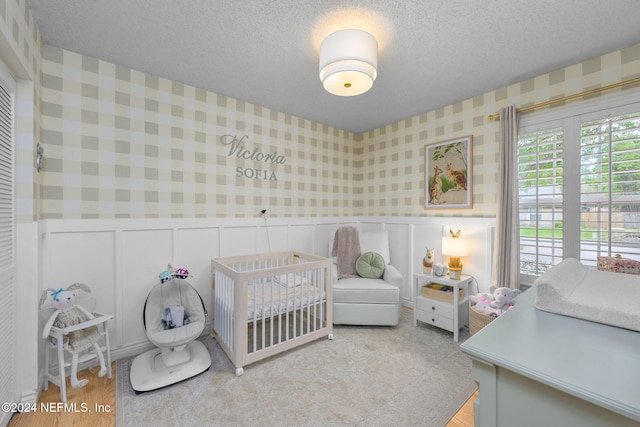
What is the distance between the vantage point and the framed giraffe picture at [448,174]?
9.61ft

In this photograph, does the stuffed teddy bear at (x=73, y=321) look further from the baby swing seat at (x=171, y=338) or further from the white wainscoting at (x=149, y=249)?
the baby swing seat at (x=171, y=338)

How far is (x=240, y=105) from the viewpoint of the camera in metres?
2.95

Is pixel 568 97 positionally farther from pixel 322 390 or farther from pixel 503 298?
pixel 322 390

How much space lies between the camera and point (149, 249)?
7.92ft

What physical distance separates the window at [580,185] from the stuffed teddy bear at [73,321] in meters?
3.58

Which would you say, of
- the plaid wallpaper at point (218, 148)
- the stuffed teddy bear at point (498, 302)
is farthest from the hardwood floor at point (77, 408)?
the stuffed teddy bear at point (498, 302)

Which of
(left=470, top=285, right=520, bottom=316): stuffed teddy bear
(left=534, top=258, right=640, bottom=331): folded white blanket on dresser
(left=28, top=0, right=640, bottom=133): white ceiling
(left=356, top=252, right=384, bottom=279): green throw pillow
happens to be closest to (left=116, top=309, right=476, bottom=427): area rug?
(left=470, top=285, right=520, bottom=316): stuffed teddy bear

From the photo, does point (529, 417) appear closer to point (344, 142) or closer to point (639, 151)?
point (639, 151)

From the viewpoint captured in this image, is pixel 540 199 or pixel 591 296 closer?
pixel 591 296

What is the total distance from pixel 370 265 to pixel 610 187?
2.12 meters

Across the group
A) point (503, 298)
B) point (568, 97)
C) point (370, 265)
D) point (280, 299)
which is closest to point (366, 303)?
point (370, 265)

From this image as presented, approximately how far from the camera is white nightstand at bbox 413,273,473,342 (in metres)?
2.58

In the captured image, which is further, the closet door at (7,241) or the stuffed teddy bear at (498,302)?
the stuffed teddy bear at (498,302)

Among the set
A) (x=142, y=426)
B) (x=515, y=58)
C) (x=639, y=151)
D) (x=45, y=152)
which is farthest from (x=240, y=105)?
(x=639, y=151)
